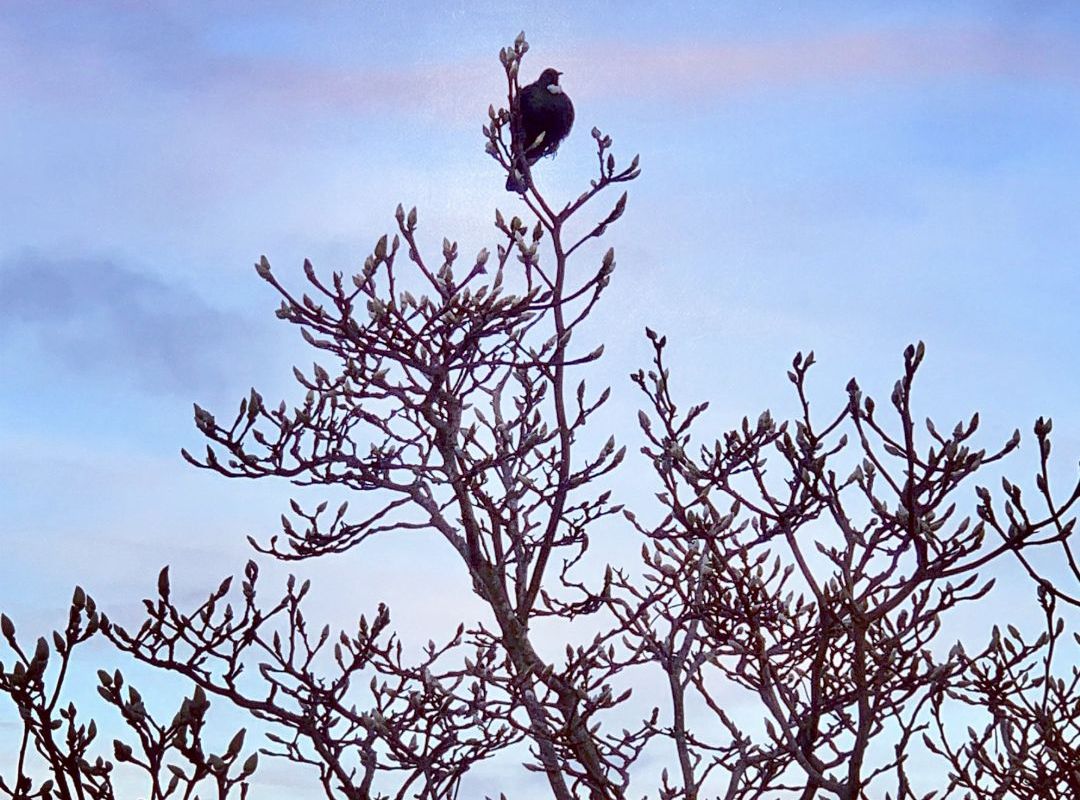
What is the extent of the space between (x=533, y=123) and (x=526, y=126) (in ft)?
0.13

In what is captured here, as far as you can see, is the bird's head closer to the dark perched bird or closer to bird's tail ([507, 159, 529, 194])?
the dark perched bird

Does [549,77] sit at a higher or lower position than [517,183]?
higher

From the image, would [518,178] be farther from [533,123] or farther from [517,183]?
[533,123]

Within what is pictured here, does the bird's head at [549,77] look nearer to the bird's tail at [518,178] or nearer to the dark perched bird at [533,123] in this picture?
the dark perched bird at [533,123]

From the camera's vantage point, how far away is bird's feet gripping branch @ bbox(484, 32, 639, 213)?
630 cm

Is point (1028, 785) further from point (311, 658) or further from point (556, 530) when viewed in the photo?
point (311, 658)

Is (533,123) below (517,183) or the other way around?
the other way around

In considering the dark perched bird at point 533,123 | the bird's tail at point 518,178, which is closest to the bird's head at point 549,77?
the dark perched bird at point 533,123

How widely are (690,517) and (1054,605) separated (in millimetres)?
1813

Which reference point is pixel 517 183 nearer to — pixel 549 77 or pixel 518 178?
pixel 518 178

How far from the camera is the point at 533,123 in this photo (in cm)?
631

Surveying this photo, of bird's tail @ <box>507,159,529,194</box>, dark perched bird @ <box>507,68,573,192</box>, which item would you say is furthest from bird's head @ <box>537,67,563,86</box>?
bird's tail @ <box>507,159,529,194</box>

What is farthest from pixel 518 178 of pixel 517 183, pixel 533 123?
pixel 533 123

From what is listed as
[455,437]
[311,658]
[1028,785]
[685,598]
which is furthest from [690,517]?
[1028,785]
